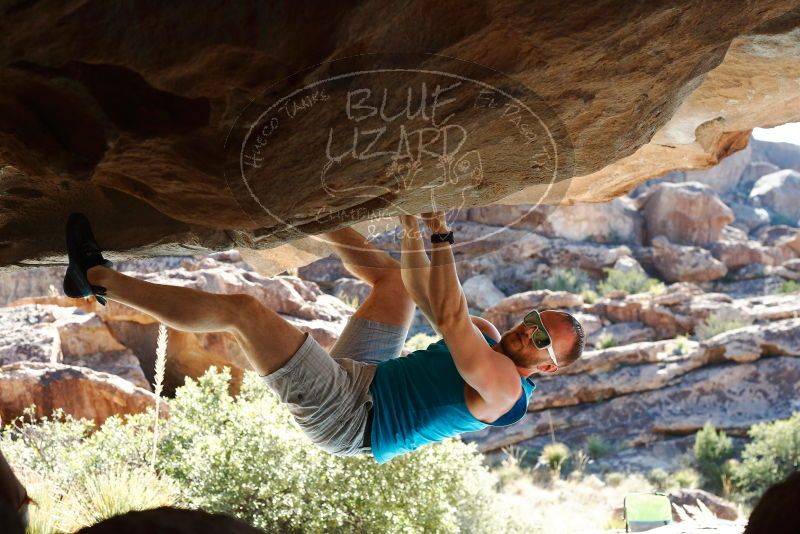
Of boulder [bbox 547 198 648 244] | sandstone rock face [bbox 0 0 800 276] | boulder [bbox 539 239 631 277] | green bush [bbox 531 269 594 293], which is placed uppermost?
sandstone rock face [bbox 0 0 800 276]

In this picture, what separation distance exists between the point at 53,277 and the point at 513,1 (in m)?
16.9

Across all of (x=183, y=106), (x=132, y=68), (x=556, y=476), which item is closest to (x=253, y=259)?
(x=183, y=106)

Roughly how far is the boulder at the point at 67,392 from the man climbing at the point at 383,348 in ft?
20.4

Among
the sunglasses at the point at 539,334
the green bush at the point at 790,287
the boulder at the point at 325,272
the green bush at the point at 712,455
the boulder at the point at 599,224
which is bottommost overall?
the green bush at the point at 712,455

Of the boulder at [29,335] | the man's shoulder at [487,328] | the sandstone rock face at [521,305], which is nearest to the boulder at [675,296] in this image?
the sandstone rock face at [521,305]

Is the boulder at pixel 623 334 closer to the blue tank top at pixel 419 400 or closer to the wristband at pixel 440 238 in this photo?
the blue tank top at pixel 419 400

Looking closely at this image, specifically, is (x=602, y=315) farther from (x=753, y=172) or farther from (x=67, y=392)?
(x=753, y=172)

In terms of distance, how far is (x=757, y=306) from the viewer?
19.6 meters

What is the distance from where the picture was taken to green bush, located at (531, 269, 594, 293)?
22812 mm

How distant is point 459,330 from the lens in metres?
3.58

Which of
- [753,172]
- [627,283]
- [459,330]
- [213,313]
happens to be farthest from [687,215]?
[213,313]

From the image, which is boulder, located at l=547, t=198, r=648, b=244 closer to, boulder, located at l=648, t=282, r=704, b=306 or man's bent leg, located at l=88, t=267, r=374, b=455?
boulder, located at l=648, t=282, r=704, b=306

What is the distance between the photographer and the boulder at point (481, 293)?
2158 centimetres

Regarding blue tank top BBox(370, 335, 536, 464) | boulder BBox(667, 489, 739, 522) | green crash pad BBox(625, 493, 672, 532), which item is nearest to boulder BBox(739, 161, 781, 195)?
boulder BBox(667, 489, 739, 522)
